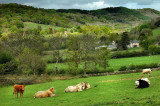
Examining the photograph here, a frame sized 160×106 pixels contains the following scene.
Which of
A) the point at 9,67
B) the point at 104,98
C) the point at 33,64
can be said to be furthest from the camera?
the point at 33,64

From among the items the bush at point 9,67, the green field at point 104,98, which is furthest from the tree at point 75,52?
the green field at point 104,98

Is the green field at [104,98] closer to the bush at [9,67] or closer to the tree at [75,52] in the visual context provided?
the bush at [9,67]

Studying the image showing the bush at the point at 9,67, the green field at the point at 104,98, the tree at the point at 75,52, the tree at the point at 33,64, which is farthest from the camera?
the tree at the point at 75,52

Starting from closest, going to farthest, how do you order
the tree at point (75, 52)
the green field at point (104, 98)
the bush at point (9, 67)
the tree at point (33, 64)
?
1. the green field at point (104, 98)
2. the bush at point (9, 67)
3. the tree at point (33, 64)
4. the tree at point (75, 52)

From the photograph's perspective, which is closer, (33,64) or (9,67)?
(9,67)

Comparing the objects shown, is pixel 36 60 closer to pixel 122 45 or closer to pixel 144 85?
pixel 144 85

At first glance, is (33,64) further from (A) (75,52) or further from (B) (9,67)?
(B) (9,67)

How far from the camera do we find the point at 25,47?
220 feet

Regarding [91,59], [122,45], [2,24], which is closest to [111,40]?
[122,45]

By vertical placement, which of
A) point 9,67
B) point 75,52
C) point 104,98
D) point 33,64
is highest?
point 75,52

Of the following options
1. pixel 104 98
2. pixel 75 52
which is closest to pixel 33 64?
pixel 75 52

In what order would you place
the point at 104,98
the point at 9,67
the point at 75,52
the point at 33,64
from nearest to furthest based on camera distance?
the point at 104,98
the point at 9,67
the point at 33,64
the point at 75,52

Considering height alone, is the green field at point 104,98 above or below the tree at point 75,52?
below

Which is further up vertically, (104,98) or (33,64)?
(33,64)
